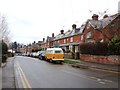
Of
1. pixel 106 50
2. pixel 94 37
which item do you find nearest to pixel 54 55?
pixel 106 50

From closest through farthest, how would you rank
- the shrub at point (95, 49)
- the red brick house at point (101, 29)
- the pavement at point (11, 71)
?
1. the pavement at point (11, 71)
2. the shrub at point (95, 49)
3. the red brick house at point (101, 29)

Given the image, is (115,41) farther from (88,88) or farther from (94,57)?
(88,88)

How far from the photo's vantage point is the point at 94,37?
168ft

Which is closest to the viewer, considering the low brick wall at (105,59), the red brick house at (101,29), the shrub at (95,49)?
the low brick wall at (105,59)

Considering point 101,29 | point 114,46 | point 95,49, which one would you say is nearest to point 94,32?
point 101,29

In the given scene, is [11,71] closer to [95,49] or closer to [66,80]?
[66,80]

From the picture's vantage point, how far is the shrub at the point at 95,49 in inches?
1256

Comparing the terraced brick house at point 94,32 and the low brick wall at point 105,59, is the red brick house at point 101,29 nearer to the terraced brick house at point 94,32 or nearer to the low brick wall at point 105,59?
the terraced brick house at point 94,32

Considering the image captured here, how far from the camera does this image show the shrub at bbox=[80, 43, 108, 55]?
31.9 metres

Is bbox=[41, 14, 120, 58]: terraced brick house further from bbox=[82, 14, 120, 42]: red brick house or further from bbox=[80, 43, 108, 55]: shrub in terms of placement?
bbox=[80, 43, 108, 55]: shrub

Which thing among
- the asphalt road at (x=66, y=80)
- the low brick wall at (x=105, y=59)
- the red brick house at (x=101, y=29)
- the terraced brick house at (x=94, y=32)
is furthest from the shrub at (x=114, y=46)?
the red brick house at (x=101, y=29)

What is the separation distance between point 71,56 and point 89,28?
9.10m

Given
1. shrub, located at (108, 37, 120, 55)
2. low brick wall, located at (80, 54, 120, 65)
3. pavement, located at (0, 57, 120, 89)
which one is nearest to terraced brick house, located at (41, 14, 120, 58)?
low brick wall, located at (80, 54, 120, 65)

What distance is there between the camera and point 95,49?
34.4 m
